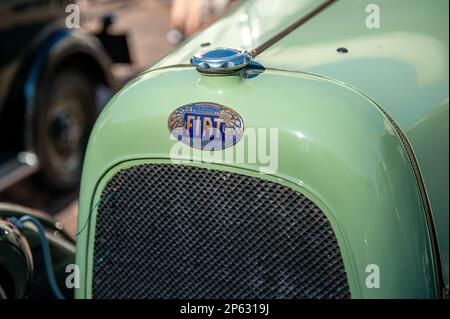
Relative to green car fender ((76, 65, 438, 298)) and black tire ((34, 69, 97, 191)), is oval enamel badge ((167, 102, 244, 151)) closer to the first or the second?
green car fender ((76, 65, 438, 298))

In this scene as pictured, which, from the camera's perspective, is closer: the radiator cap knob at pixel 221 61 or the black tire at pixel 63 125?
the radiator cap knob at pixel 221 61

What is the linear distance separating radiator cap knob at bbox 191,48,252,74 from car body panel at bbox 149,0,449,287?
219mm

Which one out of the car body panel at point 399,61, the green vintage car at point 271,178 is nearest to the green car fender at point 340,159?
the green vintage car at point 271,178

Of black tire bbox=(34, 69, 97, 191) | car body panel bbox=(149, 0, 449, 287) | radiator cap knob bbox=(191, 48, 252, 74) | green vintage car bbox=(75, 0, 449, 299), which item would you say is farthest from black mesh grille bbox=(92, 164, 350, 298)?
black tire bbox=(34, 69, 97, 191)

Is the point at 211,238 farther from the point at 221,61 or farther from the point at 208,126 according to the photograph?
the point at 221,61

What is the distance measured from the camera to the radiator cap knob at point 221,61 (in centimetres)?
140

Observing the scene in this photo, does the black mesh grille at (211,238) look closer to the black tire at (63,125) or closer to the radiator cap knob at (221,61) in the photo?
the radiator cap knob at (221,61)

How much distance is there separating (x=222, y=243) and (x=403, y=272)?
45 centimetres

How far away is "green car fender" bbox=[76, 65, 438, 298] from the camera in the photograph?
A: 4.34ft

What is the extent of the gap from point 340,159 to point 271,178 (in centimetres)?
17

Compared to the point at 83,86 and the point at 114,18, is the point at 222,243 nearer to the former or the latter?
the point at 83,86

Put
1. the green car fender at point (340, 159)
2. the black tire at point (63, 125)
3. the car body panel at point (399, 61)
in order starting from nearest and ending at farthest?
the green car fender at point (340, 159) → the car body panel at point (399, 61) → the black tire at point (63, 125)

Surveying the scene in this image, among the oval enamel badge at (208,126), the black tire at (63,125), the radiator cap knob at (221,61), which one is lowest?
the oval enamel badge at (208,126)

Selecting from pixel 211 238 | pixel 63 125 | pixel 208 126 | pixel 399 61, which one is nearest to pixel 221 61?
pixel 208 126
